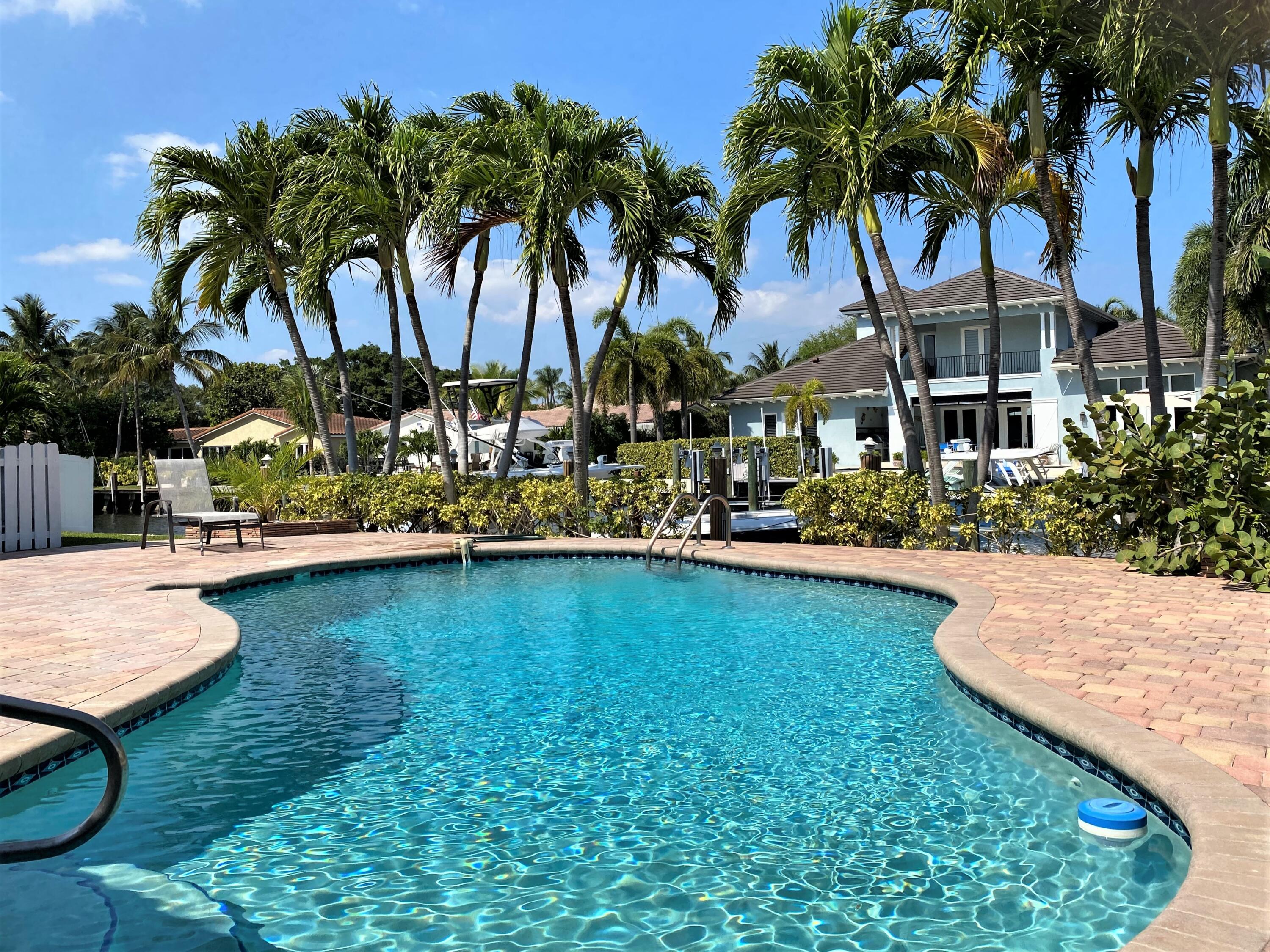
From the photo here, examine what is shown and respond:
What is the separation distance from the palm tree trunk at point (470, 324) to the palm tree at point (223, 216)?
2.70 metres

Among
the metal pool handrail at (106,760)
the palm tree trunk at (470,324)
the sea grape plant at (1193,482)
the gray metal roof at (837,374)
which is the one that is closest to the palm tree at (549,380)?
the gray metal roof at (837,374)

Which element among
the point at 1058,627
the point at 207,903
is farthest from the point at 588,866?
the point at 1058,627

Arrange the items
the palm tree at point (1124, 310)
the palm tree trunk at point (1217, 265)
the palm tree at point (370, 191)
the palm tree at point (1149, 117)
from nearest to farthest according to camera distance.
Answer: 1. the palm tree at point (1149, 117)
2. the palm tree trunk at point (1217, 265)
3. the palm tree at point (370, 191)
4. the palm tree at point (1124, 310)

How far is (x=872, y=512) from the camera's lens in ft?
41.8

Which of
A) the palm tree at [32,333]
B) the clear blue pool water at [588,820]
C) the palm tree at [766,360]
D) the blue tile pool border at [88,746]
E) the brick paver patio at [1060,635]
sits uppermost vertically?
the palm tree at [32,333]

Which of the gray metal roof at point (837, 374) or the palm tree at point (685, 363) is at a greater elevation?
the palm tree at point (685, 363)

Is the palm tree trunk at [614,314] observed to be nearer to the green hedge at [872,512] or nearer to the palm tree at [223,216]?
the green hedge at [872,512]

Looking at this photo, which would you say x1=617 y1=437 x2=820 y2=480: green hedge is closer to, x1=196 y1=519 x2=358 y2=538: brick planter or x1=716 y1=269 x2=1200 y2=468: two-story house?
x1=716 y1=269 x2=1200 y2=468: two-story house

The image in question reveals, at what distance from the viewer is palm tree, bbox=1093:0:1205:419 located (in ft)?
32.5

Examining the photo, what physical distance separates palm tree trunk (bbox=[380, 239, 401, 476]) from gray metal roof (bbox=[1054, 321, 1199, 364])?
65.2 feet

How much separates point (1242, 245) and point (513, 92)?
2118 cm

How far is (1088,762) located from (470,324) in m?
15.2

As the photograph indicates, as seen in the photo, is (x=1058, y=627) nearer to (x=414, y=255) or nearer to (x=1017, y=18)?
(x=1017, y=18)

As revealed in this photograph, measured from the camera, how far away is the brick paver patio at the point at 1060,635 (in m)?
4.64
